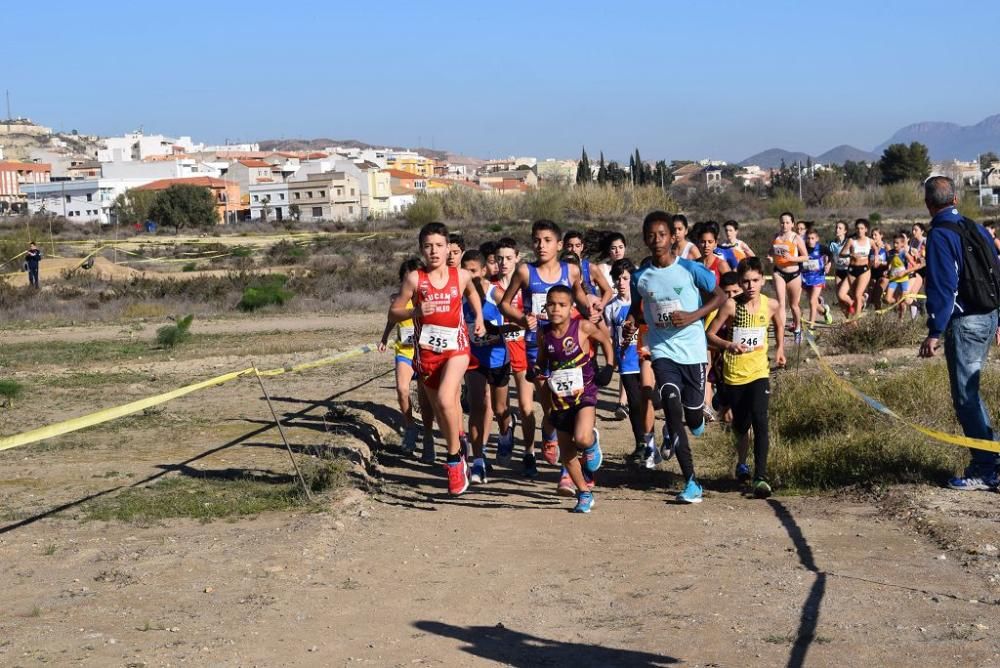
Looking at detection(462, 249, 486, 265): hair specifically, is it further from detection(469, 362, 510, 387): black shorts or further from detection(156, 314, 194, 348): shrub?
detection(156, 314, 194, 348): shrub

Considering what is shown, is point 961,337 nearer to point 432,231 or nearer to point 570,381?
point 570,381

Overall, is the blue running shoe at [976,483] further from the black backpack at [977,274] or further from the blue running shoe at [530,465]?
the blue running shoe at [530,465]

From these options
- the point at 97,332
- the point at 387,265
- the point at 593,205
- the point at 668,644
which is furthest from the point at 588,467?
the point at 593,205

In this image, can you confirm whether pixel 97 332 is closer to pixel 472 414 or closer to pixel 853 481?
pixel 472 414

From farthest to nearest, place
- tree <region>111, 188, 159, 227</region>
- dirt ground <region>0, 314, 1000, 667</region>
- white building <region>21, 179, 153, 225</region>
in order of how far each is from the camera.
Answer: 1. white building <region>21, 179, 153, 225</region>
2. tree <region>111, 188, 159, 227</region>
3. dirt ground <region>0, 314, 1000, 667</region>

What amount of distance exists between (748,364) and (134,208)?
106 m

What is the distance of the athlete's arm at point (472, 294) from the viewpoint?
9.40 m

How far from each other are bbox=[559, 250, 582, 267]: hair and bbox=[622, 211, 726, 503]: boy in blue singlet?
1380mm

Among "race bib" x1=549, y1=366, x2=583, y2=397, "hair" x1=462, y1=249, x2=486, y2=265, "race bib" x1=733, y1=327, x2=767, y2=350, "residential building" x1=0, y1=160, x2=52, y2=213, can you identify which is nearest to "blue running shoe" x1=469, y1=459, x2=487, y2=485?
"race bib" x1=549, y1=366, x2=583, y2=397

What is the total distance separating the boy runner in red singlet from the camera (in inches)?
361

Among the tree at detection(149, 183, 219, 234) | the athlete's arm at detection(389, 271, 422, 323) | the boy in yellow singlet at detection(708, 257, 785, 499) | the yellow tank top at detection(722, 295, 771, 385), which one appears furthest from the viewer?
the tree at detection(149, 183, 219, 234)

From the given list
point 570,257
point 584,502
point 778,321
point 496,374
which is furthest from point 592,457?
point 570,257

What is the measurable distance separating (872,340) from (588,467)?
26.9 ft

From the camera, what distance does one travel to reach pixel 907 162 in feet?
381
